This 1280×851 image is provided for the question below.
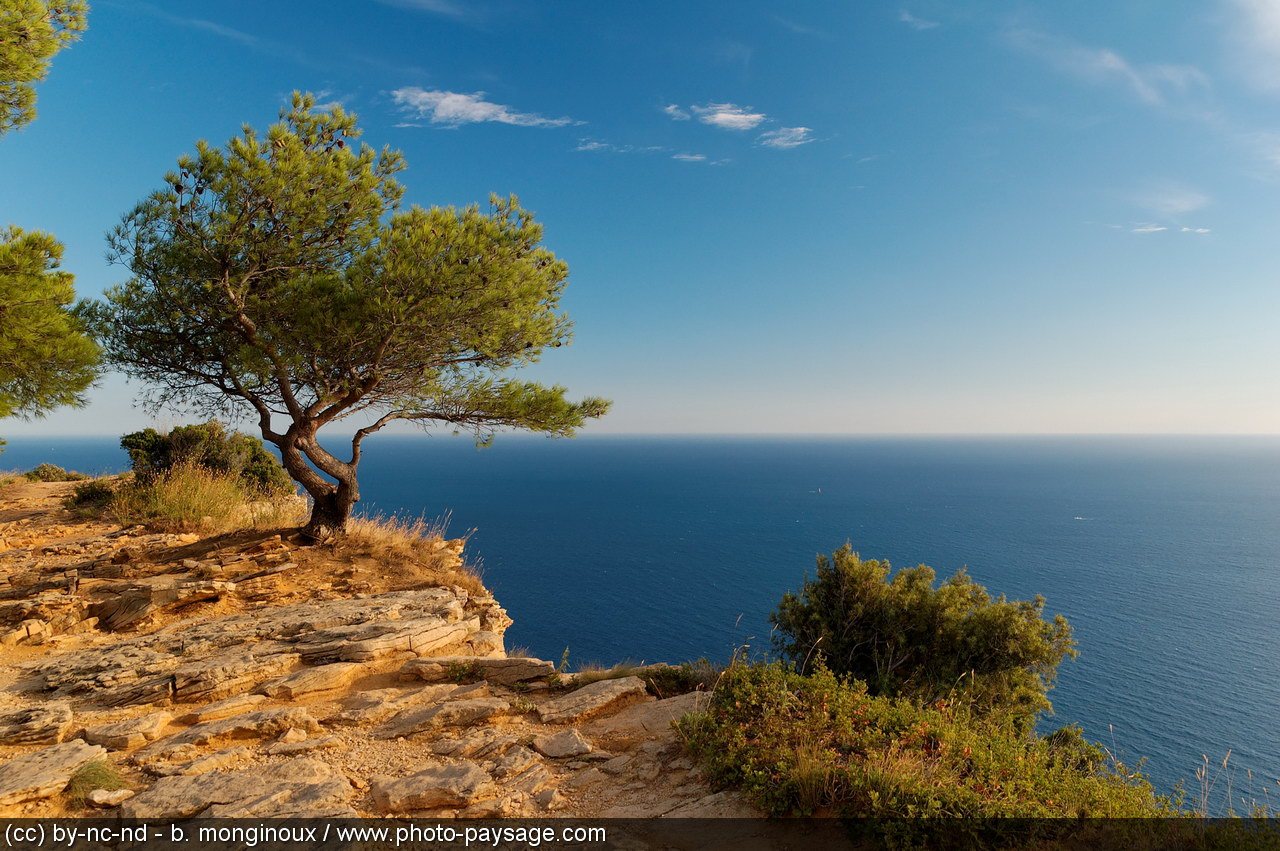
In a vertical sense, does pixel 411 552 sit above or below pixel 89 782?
above

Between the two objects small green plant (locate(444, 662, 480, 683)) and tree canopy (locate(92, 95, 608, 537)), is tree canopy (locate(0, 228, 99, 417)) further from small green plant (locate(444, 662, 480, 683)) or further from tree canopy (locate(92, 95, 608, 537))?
small green plant (locate(444, 662, 480, 683))

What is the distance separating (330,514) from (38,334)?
16.9 feet

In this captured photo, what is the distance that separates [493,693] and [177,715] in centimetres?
315

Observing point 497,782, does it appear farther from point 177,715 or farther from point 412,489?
point 412,489

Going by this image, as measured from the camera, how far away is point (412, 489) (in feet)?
386

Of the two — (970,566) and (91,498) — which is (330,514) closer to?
(91,498)

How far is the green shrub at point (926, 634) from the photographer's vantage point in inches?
533

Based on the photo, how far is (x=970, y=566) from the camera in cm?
6109

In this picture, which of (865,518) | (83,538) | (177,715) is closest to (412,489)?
(865,518)

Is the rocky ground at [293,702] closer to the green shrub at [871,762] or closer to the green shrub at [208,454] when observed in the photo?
the green shrub at [871,762]

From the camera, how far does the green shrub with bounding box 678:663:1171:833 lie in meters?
3.71

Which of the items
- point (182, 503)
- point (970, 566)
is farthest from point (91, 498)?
point (970, 566)

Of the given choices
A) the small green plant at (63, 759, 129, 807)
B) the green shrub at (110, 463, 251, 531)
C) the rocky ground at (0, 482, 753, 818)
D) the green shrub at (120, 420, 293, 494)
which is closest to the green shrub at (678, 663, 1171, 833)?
the rocky ground at (0, 482, 753, 818)

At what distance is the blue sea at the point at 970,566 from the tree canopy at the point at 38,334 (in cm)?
1029
